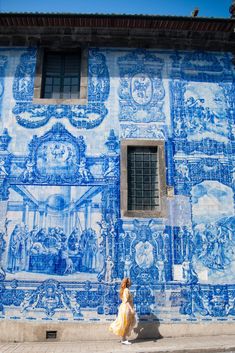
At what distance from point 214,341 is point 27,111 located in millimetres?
6359

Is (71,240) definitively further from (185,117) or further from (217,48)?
(217,48)

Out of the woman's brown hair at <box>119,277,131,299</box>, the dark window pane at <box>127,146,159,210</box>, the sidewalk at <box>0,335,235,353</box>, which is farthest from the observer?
the dark window pane at <box>127,146,159,210</box>

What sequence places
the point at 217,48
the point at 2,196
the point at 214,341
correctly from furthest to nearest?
1. the point at 217,48
2. the point at 2,196
3. the point at 214,341

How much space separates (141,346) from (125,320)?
0.53 m

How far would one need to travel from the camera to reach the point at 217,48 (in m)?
9.30

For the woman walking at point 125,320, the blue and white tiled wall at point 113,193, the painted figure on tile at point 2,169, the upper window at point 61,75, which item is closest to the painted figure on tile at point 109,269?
the blue and white tiled wall at point 113,193

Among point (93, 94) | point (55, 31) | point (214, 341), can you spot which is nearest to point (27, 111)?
point (93, 94)

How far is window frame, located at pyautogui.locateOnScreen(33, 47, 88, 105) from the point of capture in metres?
8.69

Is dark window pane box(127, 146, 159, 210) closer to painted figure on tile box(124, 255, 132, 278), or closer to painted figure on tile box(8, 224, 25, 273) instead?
painted figure on tile box(124, 255, 132, 278)

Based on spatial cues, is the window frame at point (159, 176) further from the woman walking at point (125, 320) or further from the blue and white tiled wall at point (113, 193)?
the woman walking at point (125, 320)

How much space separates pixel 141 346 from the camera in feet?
22.0

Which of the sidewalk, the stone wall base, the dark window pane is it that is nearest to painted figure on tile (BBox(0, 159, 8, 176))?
the dark window pane

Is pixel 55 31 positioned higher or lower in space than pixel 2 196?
higher

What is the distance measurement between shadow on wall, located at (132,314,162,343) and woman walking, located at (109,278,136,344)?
19.1 inches
